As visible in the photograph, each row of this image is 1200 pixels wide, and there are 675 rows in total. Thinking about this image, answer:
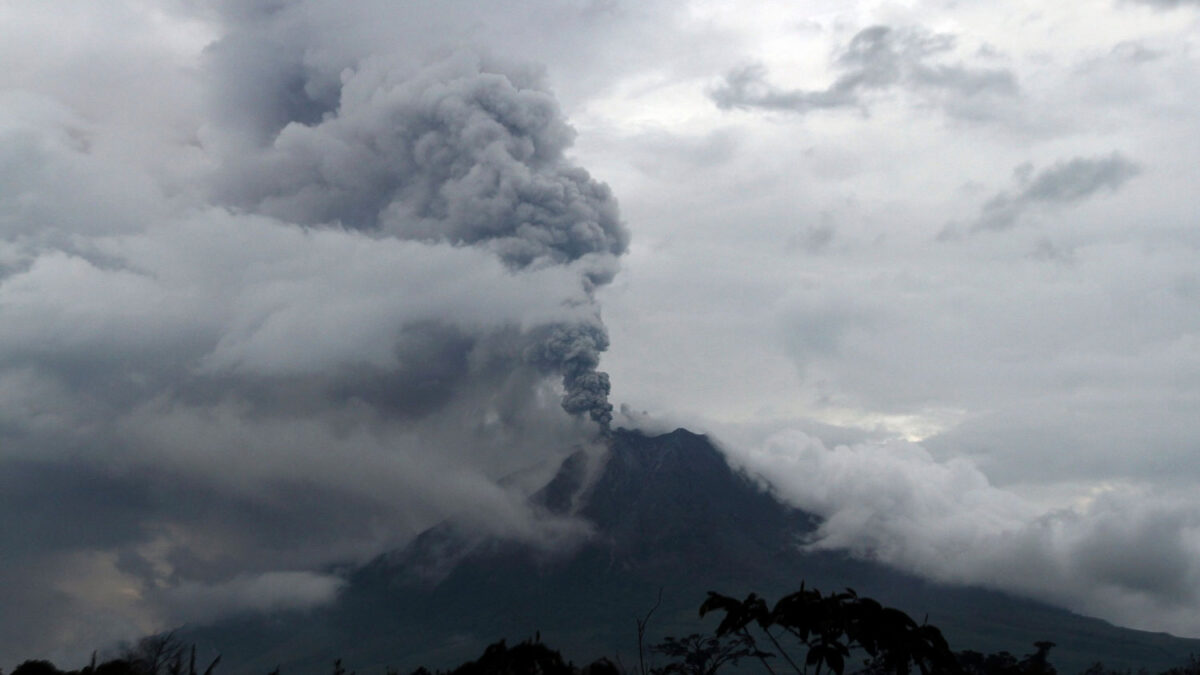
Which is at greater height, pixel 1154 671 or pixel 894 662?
pixel 894 662

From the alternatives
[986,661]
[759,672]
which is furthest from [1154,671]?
[986,661]

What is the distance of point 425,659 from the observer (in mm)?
199625

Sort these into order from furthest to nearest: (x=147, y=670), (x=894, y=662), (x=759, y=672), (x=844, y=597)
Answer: (x=759, y=672) < (x=147, y=670) < (x=844, y=597) < (x=894, y=662)

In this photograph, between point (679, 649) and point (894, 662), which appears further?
point (679, 649)

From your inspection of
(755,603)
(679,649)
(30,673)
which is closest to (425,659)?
(679,649)

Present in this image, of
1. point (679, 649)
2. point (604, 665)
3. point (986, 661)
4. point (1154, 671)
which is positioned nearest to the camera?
point (604, 665)

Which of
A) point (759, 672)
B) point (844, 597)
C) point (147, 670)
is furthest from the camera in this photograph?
point (759, 672)

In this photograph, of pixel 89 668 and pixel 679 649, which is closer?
pixel 89 668

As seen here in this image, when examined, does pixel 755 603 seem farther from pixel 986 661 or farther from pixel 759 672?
pixel 759 672

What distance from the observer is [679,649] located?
51875 mm

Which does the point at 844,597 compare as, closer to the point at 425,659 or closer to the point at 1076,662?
the point at 425,659

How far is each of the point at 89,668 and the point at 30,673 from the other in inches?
191

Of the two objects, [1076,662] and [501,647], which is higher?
[501,647]

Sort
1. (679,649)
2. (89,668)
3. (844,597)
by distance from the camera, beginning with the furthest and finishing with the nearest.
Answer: (679,649)
(89,668)
(844,597)
